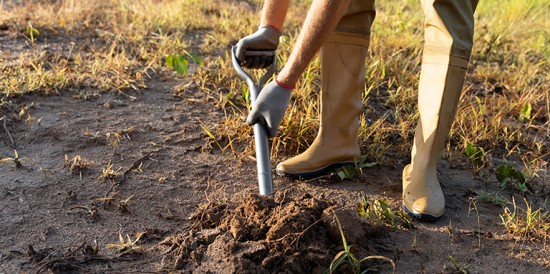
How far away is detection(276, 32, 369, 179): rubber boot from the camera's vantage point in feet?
9.39

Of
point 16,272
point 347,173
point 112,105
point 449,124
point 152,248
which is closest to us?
point 16,272

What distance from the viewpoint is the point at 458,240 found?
8.09ft

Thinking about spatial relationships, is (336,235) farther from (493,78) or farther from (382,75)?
(493,78)

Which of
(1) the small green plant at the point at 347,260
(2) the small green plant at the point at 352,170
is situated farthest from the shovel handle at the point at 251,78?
(1) the small green plant at the point at 347,260

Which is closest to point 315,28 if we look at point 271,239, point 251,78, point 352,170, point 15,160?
point 251,78

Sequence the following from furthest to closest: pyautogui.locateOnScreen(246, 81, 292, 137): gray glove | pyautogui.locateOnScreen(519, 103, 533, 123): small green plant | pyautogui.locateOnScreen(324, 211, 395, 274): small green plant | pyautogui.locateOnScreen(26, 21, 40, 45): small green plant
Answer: pyautogui.locateOnScreen(26, 21, 40, 45): small green plant → pyautogui.locateOnScreen(519, 103, 533, 123): small green plant → pyautogui.locateOnScreen(246, 81, 292, 137): gray glove → pyautogui.locateOnScreen(324, 211, 395, 274): small green plant

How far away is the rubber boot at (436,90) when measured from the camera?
2.57 m

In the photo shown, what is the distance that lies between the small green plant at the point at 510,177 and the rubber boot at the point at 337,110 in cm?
67

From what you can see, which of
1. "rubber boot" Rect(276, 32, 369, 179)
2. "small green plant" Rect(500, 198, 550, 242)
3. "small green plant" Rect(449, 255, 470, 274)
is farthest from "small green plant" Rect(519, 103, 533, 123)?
"small green plant" Rect(449, 255, 470, 274)

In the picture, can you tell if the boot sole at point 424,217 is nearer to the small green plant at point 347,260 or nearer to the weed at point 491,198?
the weed at point 491,198

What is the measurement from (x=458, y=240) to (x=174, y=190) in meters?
1.22

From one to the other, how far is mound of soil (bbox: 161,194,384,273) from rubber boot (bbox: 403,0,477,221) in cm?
36

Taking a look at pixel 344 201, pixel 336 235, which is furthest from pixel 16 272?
pixel 344 201

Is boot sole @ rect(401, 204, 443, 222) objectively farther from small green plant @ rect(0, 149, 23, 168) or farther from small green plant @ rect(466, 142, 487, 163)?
small green plant @ rect(0, 149, 23, 168)
